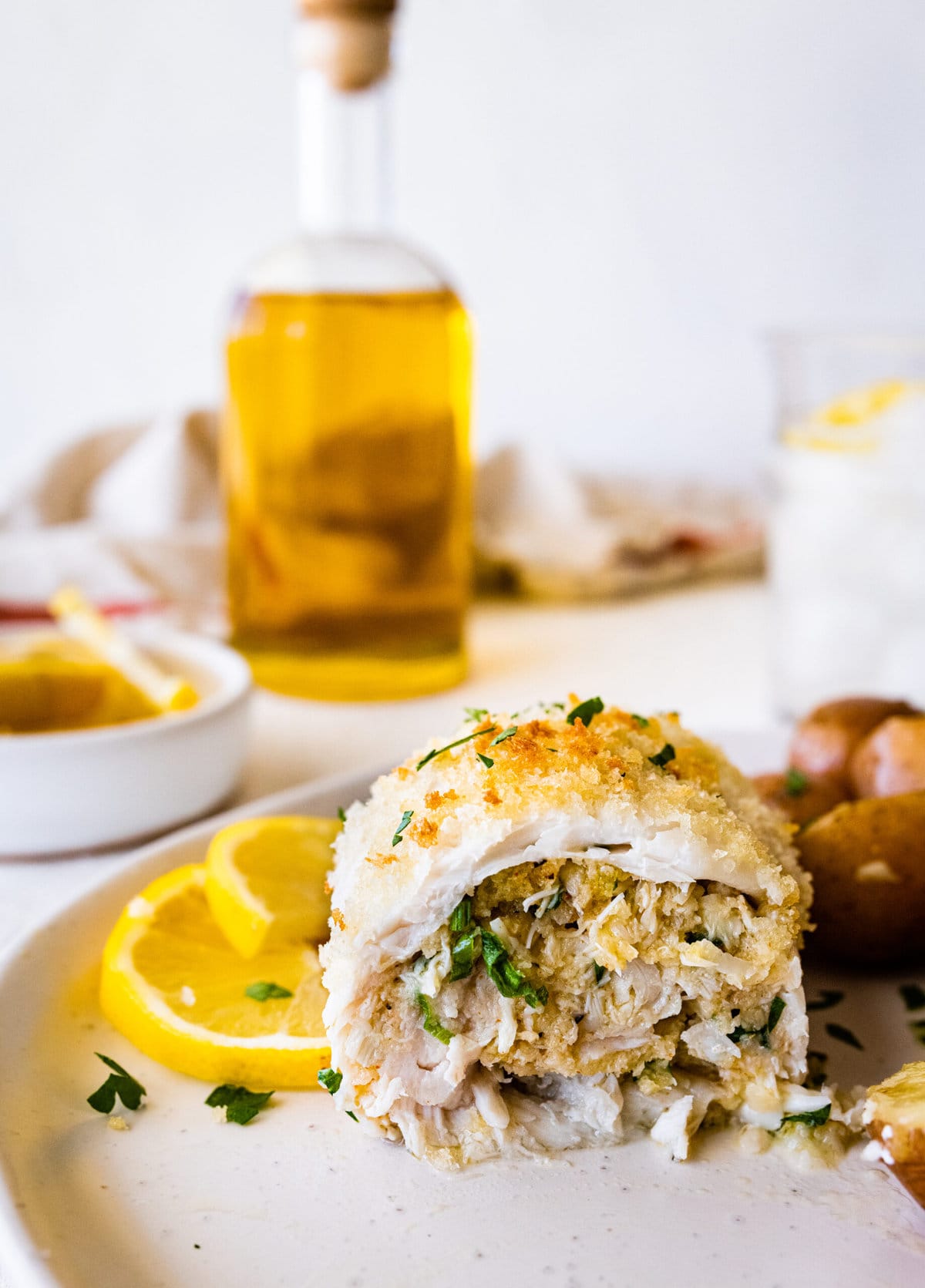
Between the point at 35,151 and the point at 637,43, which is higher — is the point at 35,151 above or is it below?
below

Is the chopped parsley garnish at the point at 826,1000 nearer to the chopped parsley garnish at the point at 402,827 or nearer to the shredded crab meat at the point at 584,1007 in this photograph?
the shredded crab meat at the point at 584,1007

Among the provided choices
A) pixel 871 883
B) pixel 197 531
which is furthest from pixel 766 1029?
pixel 197 531

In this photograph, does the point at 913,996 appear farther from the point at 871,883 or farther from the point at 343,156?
the point at 343,156

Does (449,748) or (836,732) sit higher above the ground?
(449,748)

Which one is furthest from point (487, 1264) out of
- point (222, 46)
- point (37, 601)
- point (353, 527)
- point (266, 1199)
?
point (222, 46)

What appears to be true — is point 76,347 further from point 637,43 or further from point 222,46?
point 637,43
